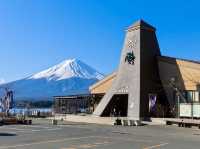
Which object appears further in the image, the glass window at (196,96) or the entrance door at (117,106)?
the entrance door at (117,106)

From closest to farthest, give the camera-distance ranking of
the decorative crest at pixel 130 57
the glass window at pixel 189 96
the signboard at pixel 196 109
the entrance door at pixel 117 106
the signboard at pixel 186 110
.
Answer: the signboard at pixel 196 109 < the signboard at pixel 186 110 < the glass window at pixel 189 96 < the decorative crest at pixel 130 57 < the entrance door at pixel 117 106

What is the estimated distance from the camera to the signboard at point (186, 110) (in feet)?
167

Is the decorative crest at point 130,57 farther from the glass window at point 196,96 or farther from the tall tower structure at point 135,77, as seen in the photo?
the glass window at point 196,96

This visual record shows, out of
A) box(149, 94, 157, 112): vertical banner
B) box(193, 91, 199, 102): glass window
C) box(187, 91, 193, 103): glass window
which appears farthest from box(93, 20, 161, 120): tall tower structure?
box(193, 91, 199, 102): glass window

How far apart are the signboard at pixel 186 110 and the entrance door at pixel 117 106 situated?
1502 centimetres

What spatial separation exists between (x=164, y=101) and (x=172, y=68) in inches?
203

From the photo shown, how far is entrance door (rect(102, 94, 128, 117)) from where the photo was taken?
65500 millimetres

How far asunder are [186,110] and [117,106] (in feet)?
57.9

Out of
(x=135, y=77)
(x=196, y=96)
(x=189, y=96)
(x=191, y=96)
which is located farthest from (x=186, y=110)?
(x=135, y=77)

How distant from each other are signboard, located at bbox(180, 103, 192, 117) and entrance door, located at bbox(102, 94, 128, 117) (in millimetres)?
15022

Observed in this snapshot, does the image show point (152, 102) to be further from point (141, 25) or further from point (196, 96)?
point (141, 25)

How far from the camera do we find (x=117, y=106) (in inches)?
2638

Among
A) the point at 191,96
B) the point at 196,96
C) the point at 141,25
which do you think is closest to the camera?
the point at 196,96

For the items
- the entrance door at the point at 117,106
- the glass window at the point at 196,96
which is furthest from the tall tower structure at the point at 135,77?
the glass window at the point at 196,96
